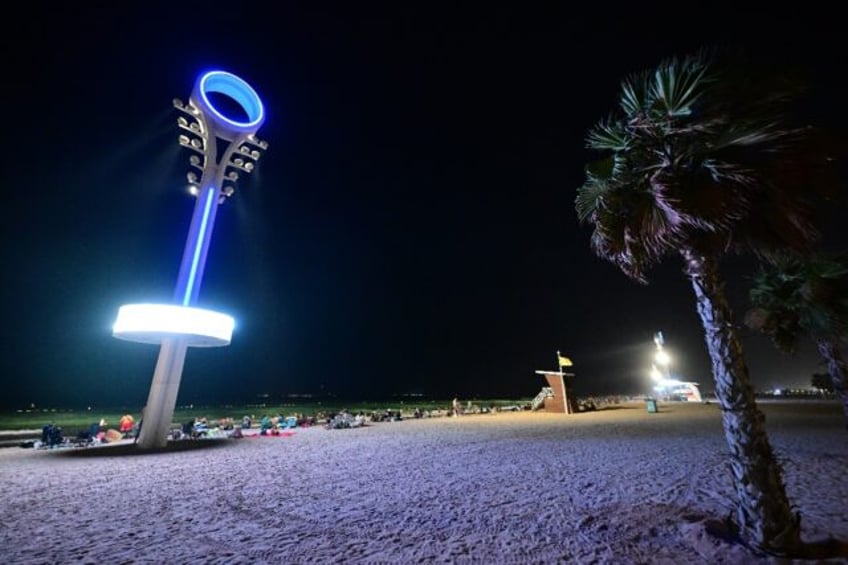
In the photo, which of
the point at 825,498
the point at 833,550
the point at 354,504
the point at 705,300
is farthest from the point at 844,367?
the point at 354,504

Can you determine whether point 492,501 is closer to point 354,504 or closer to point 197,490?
point 354,504

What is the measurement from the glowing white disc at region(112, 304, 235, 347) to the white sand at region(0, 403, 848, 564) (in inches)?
194

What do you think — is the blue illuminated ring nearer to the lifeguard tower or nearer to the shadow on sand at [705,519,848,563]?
the shadow on sand at [705,519,848,563]

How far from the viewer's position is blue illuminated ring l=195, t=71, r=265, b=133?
19219 mm

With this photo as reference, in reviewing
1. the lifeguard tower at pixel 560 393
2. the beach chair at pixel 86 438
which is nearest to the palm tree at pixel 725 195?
the beach chair at pixel 86 438

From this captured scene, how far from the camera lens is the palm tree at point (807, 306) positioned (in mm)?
11680

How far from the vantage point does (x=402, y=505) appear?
7793 mm

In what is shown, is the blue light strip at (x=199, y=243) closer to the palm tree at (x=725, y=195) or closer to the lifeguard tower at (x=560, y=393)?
the palm tree at (x=725, y=195)

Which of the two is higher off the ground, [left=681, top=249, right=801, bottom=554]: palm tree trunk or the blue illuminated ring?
the blue illuminated ring

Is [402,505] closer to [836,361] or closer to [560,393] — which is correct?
[836,361]

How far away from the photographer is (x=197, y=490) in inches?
365

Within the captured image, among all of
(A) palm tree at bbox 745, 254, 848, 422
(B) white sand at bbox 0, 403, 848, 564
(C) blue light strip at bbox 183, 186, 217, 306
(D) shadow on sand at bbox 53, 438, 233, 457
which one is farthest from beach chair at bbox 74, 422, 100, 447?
(A) palm tree at bbox 745, 254, 848, 422

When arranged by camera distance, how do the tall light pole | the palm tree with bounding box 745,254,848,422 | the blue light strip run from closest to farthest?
the palm tree with bounding box 745,254,848,422 < the blue light strip < the tall light pole

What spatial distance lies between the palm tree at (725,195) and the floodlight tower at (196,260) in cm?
1768
